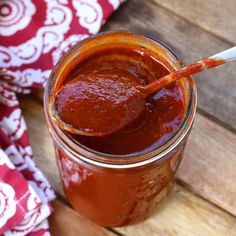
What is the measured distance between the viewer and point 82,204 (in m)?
1.06

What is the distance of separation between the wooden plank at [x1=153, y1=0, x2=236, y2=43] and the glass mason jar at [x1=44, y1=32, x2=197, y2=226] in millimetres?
297

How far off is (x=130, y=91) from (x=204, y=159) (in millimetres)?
→ 296

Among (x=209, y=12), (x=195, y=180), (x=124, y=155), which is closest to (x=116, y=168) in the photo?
(x=124, y=155)

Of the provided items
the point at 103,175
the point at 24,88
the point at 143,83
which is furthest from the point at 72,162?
the point at 24,88

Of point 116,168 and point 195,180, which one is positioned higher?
point 116,168

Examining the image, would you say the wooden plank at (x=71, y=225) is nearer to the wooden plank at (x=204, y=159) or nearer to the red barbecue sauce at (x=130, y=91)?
the wooden plank at (x=204, y=159)

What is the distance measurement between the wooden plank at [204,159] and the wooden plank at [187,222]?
0.06 ft

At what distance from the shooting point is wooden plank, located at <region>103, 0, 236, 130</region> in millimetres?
1183

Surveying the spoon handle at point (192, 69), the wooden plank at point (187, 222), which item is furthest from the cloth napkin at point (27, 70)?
the spoon handle at point (192, 69)

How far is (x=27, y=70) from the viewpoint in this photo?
1204 mm

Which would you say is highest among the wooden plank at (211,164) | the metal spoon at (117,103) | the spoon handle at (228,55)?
the spoon handle at (228,55)

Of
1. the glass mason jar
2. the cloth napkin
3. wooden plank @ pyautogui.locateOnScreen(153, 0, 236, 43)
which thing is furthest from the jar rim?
wooden plank @ pyautogui.locateOnScreen(153, 0, 236, 43)

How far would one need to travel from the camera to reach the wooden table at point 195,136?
43.4 inches

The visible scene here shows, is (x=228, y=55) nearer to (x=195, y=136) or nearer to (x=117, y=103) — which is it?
(x=117, y=103)
